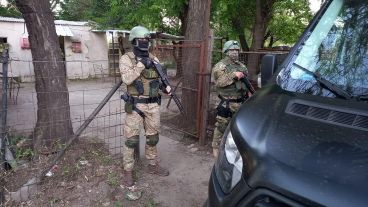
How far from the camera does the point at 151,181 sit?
4.41 m

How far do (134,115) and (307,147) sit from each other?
290 cm

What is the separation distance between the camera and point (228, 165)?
1.81 meters

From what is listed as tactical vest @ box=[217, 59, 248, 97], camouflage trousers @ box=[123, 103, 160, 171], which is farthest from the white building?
camouflage trousers @ box=[123, 103, 160, 171]

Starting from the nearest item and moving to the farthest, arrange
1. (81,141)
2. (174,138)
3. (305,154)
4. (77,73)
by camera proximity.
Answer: (305,154)
(81,141)
(174,138)
(77,73)

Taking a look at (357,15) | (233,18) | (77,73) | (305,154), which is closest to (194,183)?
(357,15)

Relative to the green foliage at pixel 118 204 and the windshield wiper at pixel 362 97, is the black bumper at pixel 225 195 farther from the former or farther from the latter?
the green foliage at pixel 118 204

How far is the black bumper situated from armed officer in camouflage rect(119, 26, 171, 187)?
2.30 m

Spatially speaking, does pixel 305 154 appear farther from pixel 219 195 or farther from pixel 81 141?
pixel 81 141

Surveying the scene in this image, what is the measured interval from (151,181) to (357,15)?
9.83 feet

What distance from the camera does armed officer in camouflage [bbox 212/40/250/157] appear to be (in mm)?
4906

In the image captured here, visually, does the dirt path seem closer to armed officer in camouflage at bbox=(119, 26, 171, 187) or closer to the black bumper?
armed officer in camouflage at bbox=(119, 26, 171, 187)

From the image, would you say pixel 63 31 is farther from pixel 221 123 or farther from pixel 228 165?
pixel 228 165

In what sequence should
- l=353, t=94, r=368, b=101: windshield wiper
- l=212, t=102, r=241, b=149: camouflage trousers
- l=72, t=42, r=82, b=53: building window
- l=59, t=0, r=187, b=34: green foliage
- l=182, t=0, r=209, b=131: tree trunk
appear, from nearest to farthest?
1. l=353, t=94, r=368, b=101: windshield wiper
2. l=212, t=102, r=241, b=149: camouflage trousers
3. l=182, t=0, r=209, b=131: tree trunk
4. l=59, t=0, r=187, b=34: green foliage
5. l=72, t=42, r=82, b=53: building window

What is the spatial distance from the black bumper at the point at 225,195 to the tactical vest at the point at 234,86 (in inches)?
121
